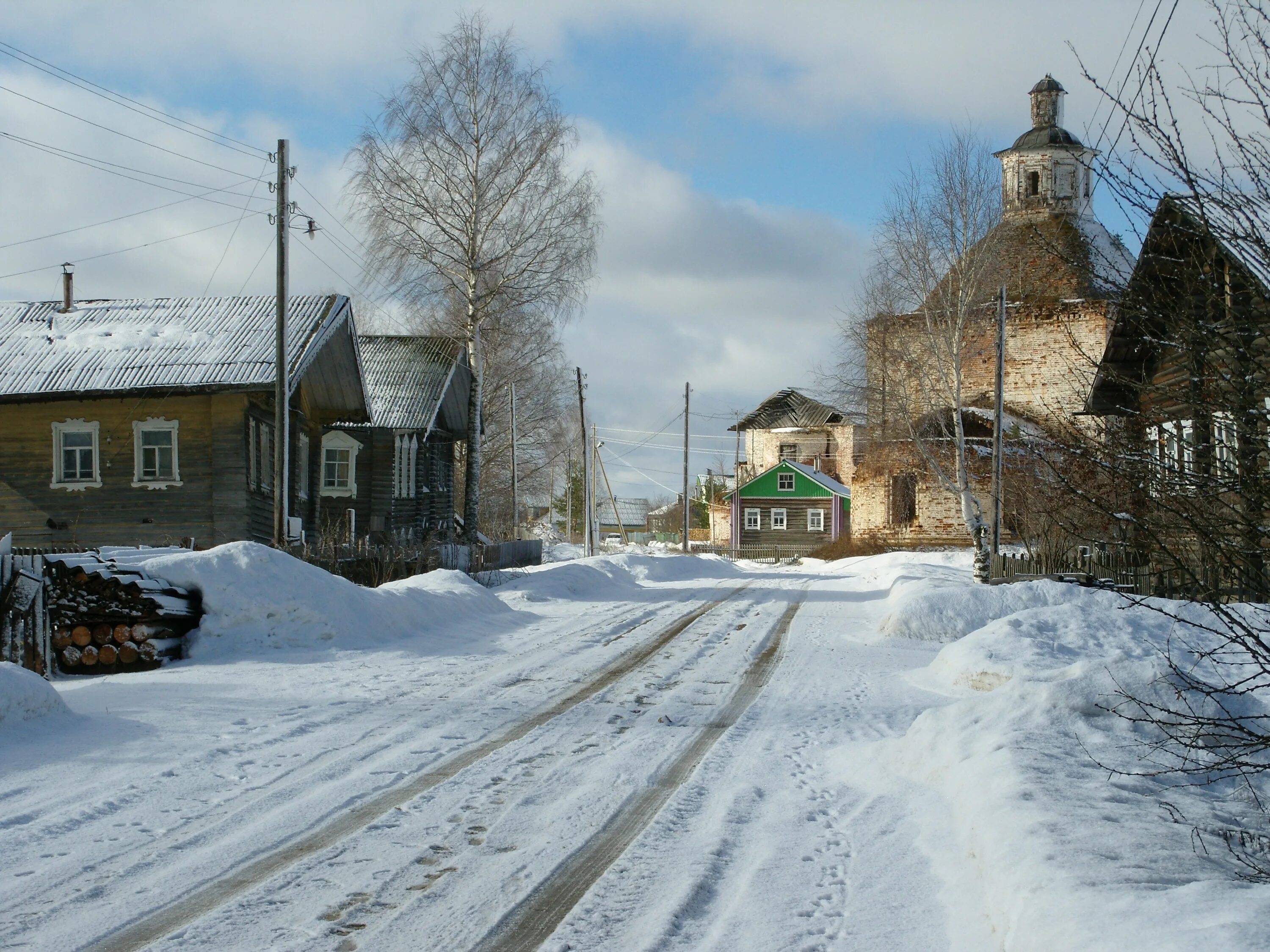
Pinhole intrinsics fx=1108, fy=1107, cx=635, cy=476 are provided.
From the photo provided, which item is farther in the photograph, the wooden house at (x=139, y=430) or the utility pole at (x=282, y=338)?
the wooden house at (x=139, y=430)

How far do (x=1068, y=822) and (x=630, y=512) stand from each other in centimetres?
13962

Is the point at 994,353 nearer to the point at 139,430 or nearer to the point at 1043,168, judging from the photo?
the point at 1043,168

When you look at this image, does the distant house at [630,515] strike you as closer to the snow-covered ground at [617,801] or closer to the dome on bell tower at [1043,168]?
the dome on bell tower at [1043,168]

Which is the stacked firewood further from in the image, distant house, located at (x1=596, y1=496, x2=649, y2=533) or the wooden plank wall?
distant house, located at (x1=596, y1=496, x2=649, y2=533)

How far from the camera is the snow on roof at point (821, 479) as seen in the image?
60.9m

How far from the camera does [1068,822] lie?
4941mm

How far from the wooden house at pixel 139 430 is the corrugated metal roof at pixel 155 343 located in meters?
0.04

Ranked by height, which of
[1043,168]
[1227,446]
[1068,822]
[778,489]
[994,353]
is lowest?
[1068,822]

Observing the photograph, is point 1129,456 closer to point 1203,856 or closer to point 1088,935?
point 1203,856

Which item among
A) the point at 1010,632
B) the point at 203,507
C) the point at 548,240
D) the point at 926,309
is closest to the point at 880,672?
the point at 1010,632

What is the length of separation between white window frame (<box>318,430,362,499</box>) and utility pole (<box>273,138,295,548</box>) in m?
12.2

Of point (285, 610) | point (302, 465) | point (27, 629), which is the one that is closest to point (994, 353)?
point (302, 465)

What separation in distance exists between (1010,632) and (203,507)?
672 inches

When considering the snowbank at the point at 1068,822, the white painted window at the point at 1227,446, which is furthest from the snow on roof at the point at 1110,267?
the snowbank at the point at 1068,822
